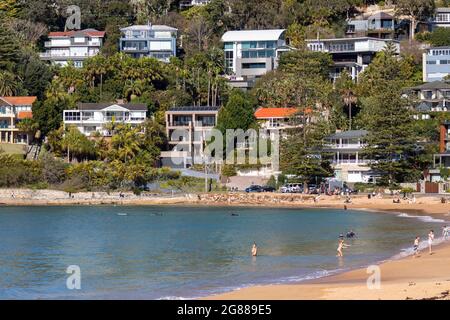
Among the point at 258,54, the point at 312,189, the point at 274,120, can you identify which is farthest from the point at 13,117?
the point at 258,54

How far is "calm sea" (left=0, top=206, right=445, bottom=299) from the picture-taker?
41.3m

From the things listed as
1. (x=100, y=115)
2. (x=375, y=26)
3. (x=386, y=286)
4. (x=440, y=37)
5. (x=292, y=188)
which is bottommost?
(x=386, y=286)

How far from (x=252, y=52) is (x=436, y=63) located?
2103 centimetres

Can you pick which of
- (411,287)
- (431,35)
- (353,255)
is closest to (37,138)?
(431,35)

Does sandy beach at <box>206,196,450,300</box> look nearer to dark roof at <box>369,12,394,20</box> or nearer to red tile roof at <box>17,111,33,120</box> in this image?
red tile roof at <box>17,111,33,120</box>

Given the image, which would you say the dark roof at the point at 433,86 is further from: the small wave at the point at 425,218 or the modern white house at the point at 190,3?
the modern white house at the point at 190,3

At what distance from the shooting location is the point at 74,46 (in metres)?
120

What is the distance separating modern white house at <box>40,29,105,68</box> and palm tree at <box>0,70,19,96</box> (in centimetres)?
1410

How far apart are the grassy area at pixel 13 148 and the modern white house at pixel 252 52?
2862 cm

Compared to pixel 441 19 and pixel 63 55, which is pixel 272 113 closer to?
pixel 63 55

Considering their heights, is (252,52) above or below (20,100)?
above

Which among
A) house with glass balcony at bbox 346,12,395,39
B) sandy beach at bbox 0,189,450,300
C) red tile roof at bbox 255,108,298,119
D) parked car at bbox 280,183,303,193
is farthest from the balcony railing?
sandy beach at bbox 0,189,450,300

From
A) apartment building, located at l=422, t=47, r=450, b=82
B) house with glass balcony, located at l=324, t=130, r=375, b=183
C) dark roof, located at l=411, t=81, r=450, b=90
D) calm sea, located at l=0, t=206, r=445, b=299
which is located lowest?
calm sea, located at l=0, t=206, r=445, b=299

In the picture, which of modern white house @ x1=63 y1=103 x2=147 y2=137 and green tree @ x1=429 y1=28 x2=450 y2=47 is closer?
modern white house @ x1=63 y1=103 x2=147 y2=137
